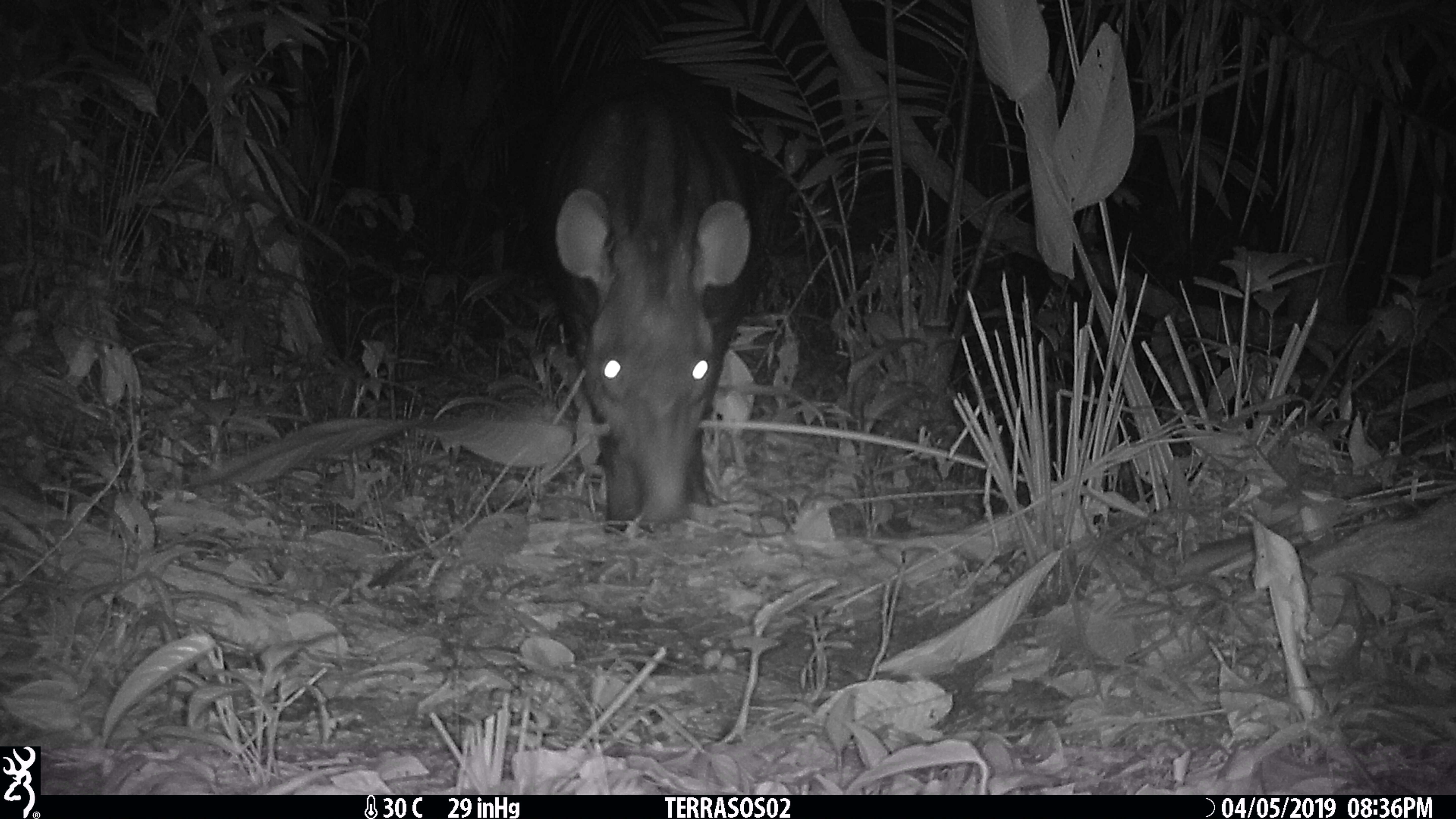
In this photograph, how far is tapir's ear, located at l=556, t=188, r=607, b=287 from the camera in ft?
13.3

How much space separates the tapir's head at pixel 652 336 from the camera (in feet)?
12.9

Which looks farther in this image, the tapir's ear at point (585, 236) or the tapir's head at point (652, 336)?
the tapir's ear at point (585, 236)

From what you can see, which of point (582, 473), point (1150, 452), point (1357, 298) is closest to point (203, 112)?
point (582, 473)

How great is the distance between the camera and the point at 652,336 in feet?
13.0

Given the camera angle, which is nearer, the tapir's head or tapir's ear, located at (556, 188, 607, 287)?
the tapir's head

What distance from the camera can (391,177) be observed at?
20.9ft

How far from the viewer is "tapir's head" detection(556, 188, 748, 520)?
3926 mm

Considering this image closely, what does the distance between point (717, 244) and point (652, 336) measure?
0.36 metres

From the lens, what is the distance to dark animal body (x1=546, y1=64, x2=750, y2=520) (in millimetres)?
3943

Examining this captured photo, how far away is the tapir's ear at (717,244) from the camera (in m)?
4.11

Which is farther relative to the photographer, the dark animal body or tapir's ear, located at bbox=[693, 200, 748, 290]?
tapir's ear, located at bbox=[693, 200, 748, 290]

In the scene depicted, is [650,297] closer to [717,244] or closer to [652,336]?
[652,336]
